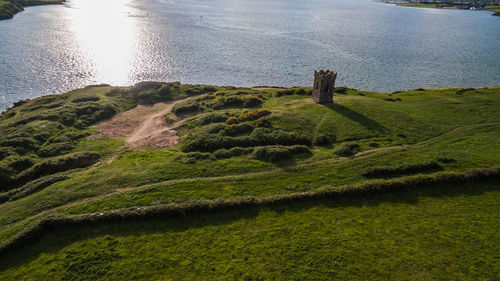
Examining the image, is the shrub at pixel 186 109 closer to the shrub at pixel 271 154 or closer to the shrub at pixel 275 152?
the shrub at pixel 275 152

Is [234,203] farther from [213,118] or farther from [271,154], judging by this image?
[213,118]

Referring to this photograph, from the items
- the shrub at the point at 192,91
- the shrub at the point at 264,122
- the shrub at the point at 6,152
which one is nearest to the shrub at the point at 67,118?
the shrub at the point at 6,152

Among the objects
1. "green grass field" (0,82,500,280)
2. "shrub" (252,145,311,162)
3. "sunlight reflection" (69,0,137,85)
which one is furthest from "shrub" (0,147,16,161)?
"sunlight reflection" (69,0,137,85)

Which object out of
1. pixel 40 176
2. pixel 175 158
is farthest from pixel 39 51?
pixel 175 158

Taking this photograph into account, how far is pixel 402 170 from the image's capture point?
113 ft

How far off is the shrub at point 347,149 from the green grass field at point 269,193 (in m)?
0.17

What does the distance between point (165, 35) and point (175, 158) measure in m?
145

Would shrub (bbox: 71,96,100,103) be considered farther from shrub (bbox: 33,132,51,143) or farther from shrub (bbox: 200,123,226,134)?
shrub (bbox: 200,123,226,134)

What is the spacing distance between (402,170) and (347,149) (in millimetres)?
7059

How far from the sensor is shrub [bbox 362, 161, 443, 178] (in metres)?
34.3

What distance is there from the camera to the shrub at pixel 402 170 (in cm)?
3431

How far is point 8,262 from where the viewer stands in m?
25.6

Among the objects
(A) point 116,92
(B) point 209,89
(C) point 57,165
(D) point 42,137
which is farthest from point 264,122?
(A) point 116,92

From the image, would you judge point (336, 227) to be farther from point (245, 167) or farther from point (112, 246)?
point (112, 246)
